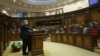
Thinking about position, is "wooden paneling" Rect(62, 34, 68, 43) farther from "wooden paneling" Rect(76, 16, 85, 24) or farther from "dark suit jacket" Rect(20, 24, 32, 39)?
"dark suit jacket" Rect(20, 24, 32, 39)

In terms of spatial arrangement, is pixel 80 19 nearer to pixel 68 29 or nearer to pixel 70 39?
pixel 68 29

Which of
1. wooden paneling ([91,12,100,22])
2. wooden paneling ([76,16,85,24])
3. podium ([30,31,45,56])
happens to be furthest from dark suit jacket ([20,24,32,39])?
wooden paneling ([76,16,85,24])

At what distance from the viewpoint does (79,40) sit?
285 inches

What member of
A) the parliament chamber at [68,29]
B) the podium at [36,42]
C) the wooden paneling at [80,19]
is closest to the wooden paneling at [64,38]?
the parliament chamber at [68,29]

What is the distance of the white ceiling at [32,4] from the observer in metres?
14.3

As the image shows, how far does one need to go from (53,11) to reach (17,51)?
12455mm

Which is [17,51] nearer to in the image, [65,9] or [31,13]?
[65,9]

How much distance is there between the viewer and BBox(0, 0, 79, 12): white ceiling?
14289mm

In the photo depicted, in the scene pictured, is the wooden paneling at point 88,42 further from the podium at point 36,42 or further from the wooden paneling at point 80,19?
the wooden paneling at point 80,19

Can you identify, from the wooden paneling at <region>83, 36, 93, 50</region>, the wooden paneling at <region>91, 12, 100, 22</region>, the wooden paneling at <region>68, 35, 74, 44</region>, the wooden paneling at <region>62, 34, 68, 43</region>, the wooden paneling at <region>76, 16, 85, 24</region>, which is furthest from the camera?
the wooden paneling at <region>76, 16, 85, 24</region>

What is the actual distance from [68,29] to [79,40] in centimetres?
250

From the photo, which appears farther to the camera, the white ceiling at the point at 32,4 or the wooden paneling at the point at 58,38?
the white ceiling at the point at 32,4

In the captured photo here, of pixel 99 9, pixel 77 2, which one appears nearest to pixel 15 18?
pixel 77 2

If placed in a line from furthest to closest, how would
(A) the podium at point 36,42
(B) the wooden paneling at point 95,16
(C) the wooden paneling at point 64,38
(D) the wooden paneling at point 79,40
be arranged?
(B) the wooden paneling at point 95,16 < (C) the wooden paneling at point 64,38 < (D) the wooden paneling at point 79,40 < (A) the podium at point 36,42
